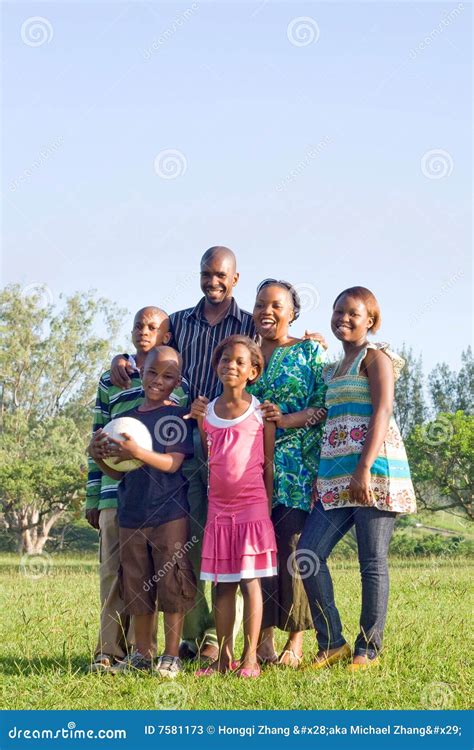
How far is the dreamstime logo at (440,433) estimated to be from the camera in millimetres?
25031

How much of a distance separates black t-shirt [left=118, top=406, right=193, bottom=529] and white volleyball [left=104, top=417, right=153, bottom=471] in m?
0.05

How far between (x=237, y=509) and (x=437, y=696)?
58.4 inches

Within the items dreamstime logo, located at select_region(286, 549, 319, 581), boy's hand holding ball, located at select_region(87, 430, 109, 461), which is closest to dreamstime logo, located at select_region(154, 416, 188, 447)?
boy's hand holding ball, located at select_region(87, 430, 109, 461)

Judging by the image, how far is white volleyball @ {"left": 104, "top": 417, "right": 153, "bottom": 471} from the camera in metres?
5.42

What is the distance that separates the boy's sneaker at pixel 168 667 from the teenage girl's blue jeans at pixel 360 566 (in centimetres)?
84

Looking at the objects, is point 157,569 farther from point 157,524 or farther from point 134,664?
point 134,664

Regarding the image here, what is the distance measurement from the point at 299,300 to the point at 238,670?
7.37ft

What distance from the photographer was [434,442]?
25.0 m

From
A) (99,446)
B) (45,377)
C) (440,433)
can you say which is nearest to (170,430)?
(99,446)

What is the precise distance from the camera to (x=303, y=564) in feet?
17.9

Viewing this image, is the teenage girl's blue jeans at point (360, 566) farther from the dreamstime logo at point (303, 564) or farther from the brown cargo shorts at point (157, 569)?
the brown cargo shorts at point (157, 569)

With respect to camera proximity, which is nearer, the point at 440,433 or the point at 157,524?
the point at 157,524

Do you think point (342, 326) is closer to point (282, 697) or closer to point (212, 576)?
point (212, 576)

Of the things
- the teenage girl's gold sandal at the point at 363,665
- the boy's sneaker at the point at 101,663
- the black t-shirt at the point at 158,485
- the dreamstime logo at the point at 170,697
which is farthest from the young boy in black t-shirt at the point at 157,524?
the teenage girl's gold sandal at the point at 363,665
